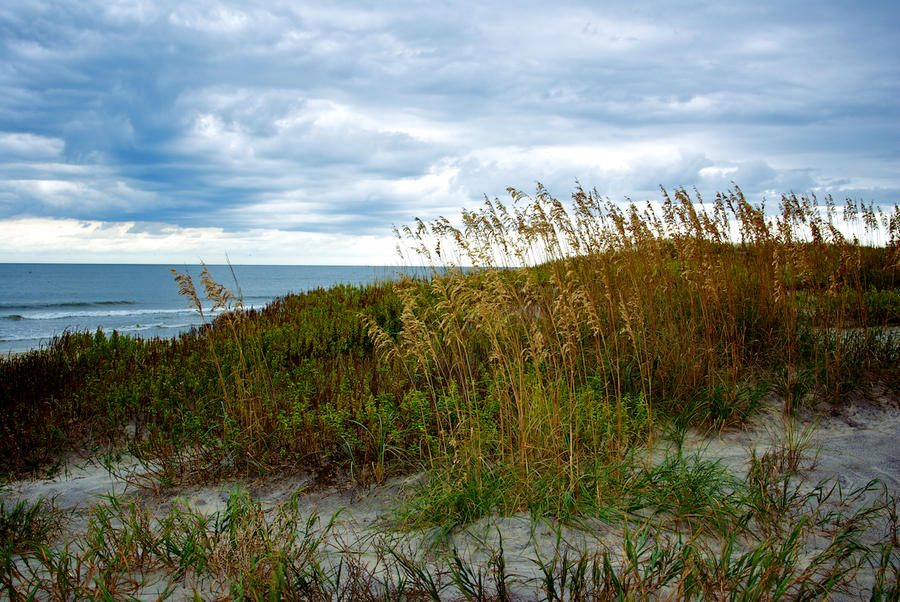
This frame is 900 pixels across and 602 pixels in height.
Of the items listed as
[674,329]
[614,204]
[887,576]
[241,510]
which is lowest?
[887,576]

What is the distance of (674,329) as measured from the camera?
5137mm

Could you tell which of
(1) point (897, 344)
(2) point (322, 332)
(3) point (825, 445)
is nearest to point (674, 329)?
(3) point (825, 445)

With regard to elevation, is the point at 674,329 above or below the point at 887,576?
above

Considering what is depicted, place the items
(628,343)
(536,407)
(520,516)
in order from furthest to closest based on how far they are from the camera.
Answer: (628,343) < (536,407) < (520,516)

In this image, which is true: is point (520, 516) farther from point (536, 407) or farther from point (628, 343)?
point (628, 343)

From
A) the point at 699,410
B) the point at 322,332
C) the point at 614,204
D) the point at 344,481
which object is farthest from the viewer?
the point at 322,332

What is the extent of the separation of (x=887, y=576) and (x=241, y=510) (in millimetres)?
3550

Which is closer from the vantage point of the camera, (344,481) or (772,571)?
(772,571)

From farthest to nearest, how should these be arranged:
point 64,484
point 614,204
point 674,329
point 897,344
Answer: point 614,204 → point 897,344 → point 674,329 → point 64,484

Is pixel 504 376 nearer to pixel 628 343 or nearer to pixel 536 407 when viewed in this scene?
pixel 536 407

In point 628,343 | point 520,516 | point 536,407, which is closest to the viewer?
point 520,516

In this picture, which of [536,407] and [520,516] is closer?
[520,516]

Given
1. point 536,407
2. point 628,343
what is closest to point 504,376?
point 536,407

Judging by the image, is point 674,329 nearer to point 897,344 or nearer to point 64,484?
point 897,344
